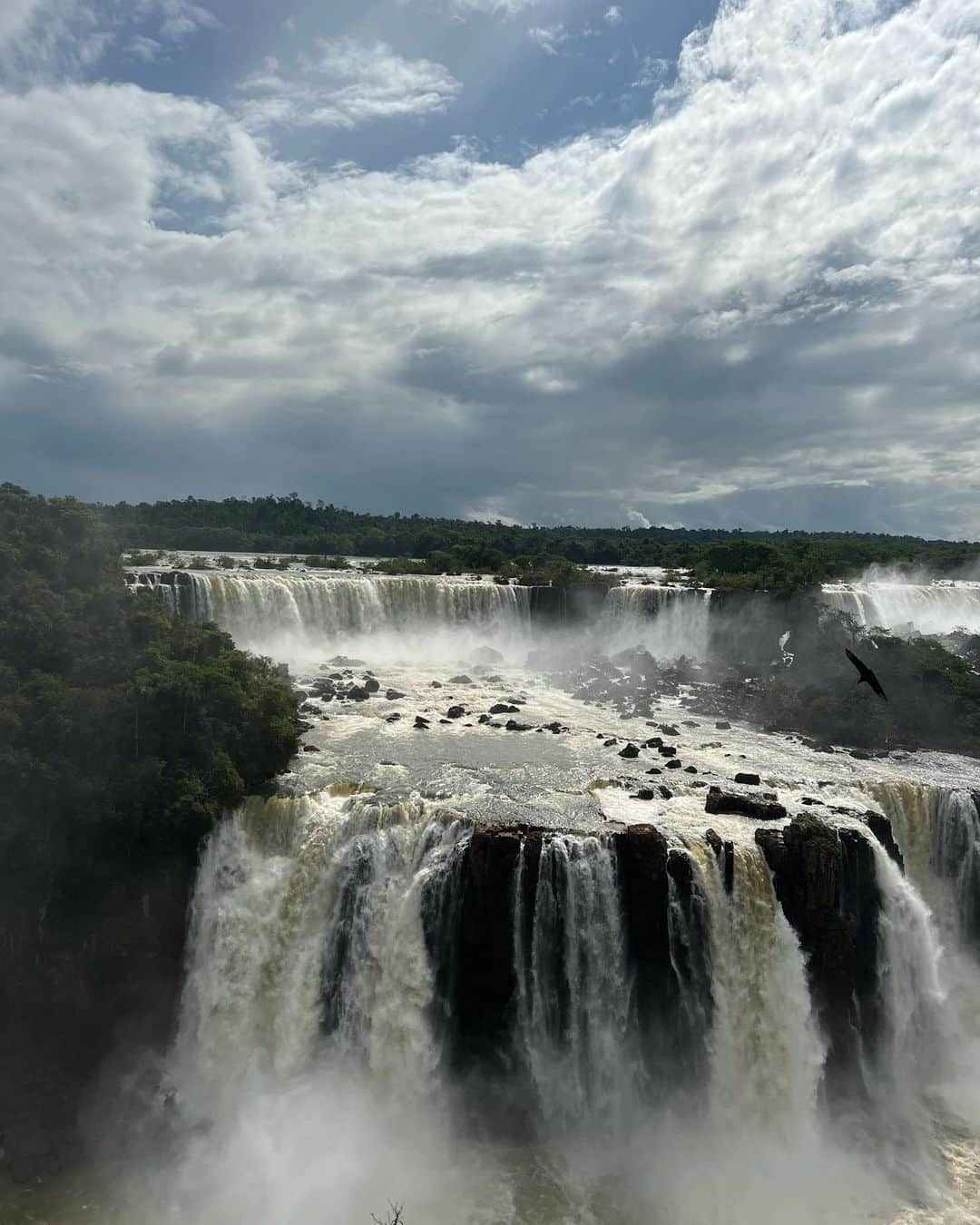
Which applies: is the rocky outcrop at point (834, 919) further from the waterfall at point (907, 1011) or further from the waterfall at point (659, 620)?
the waterfall at point (659, 620)

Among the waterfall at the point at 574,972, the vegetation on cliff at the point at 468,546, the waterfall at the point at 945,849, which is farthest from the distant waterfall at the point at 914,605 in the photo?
the waterfall at the point at 574,972

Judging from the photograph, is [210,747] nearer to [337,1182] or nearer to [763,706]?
[337,1182]

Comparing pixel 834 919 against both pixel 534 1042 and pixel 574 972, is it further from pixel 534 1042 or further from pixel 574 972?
pixel 534 1042

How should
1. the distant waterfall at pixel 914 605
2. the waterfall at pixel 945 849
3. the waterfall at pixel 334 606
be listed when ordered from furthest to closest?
the distant waterfall at pixel 914 605 < the waterfall at pixel 334 606 < the waterfall at pixel 945 849

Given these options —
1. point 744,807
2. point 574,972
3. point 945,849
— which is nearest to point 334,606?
point 744,807

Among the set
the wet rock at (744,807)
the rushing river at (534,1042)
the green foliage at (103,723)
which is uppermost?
the green foliage at (103,723)

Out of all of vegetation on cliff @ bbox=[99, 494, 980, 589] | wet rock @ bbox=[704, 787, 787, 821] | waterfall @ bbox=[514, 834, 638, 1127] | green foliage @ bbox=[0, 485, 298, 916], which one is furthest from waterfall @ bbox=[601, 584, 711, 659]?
waterfall @ bbox=[514, 834, 638, 1127]

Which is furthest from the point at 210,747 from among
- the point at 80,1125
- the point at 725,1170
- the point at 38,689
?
the point at 725,1170
